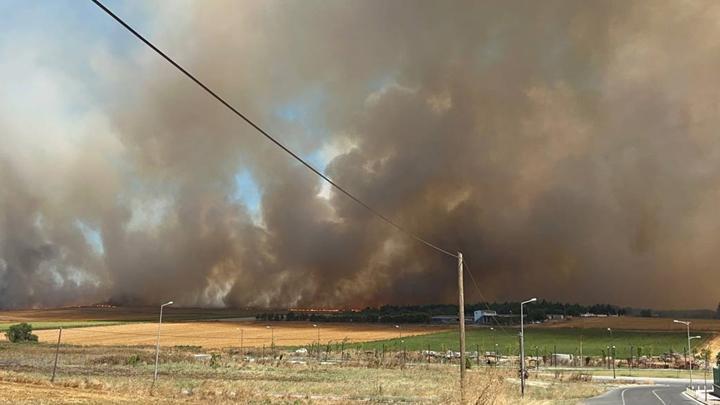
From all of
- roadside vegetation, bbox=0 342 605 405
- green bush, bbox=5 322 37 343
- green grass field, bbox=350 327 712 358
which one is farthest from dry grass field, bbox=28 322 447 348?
roadside vegetation, bbox=0 342 605 405

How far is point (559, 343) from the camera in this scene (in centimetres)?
17512

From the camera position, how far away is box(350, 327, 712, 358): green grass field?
154600 millimetres

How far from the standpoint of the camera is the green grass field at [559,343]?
155 meters

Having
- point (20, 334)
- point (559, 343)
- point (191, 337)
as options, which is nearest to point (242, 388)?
point (20, 334)

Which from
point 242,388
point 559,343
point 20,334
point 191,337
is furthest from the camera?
point 559,343

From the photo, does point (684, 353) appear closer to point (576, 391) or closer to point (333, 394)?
point (576, 391)

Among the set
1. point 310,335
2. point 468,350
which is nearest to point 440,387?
point 468,350

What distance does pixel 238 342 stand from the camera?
155000 millimetres

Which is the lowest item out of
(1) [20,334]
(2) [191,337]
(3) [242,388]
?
(3) [242,388]

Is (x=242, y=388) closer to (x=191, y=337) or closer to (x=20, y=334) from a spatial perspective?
(x=20, y=334)

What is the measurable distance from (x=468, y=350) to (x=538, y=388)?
85.6m

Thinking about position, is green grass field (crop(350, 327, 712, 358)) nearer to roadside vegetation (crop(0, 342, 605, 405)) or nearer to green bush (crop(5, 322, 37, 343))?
roadside vegetation (crop(0, 342, 605, 405))

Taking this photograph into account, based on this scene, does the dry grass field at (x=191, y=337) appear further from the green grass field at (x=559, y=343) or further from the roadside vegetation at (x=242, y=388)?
the roadside vegetation at (x=242, y=388)

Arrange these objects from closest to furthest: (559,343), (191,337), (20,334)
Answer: (20,334), (191,337), (559,343)
